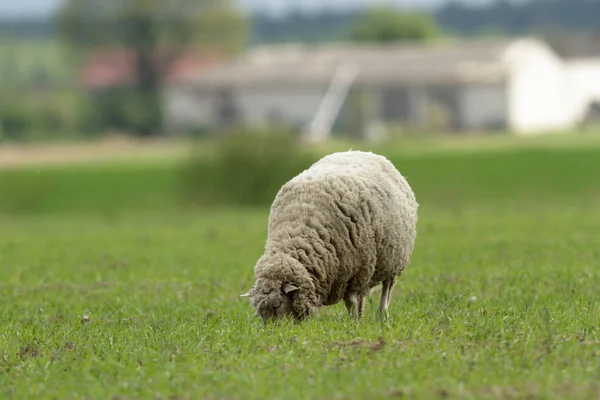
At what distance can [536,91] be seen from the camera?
70.1 metres

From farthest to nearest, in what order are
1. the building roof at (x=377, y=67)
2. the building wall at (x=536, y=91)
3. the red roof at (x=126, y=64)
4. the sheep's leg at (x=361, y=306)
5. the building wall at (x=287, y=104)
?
the red roof at (x=126, y=64)
the building wall at (x=287, y=104)
the building roof at (x=377, y=67)
the building wall at (x=536, y=91)
the sheep's leg at (x=361, y=306)

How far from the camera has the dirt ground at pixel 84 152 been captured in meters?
51.2

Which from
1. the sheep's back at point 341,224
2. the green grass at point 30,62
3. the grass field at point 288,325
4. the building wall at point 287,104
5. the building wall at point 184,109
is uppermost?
the sheep's back at point 341,224

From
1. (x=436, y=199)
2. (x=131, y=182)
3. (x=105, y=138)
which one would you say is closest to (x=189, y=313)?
(x=436, y=199)

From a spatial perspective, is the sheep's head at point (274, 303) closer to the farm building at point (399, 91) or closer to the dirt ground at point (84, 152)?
the dirt ground at point (84, 152)

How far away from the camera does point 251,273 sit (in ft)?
46.2

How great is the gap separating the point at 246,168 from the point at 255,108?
35.5m

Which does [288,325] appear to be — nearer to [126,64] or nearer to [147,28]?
[147,28]

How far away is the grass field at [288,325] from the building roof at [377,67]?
4458 cm

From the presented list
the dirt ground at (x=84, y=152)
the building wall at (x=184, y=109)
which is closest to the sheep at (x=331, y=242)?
the dirt ground at (x=84, y=152)

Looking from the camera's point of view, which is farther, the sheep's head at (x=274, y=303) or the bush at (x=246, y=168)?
the bush at (x=246, y=168)

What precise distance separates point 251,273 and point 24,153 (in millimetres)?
45203

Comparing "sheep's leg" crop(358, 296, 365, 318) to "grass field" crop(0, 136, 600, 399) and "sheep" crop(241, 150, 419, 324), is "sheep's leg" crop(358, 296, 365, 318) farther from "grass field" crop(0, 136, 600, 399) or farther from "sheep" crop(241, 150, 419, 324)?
"grass field" crop(0, 136, 600, 399)

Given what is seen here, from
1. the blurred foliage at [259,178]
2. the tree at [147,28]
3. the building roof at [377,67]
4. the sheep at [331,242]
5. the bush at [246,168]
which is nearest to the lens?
the sheep at [331,242]
